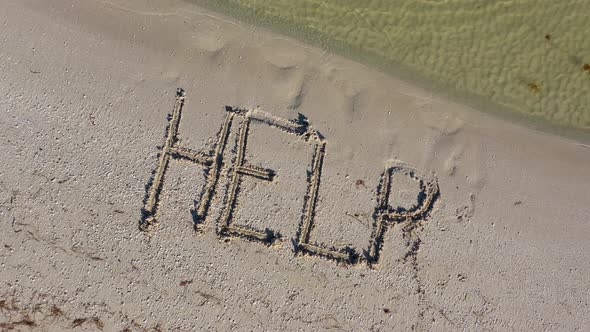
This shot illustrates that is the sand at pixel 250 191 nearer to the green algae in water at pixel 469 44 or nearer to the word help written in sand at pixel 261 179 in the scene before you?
the word help written in sand at pixel 261 179

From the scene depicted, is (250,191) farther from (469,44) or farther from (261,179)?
(469,44)

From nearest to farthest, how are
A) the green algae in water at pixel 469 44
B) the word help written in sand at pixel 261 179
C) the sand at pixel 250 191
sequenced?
the sand at pixel 250 191 < the word help written in sand at pixel 261 179 < the green algae in water at pixel 469 44

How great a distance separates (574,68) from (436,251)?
4912 mm

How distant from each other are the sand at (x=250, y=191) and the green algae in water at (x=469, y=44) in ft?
1.41

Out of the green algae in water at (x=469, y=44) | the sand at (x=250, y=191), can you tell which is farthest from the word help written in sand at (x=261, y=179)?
the green algae in water at (x=469, y=44)

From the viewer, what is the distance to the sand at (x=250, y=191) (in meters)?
7.39

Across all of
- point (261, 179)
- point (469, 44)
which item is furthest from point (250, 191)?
point (469, 44)

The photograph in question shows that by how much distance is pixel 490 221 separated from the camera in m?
7.74

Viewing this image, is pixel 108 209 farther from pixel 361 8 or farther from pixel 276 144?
pixel 361 8

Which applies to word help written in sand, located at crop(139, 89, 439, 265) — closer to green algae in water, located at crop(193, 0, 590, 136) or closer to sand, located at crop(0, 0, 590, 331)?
sand, located at crop(0, 0, 590, 331)

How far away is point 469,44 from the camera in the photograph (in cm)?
825

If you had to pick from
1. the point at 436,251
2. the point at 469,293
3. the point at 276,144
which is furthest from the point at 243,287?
the point at 469,293

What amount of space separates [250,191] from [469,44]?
218 inches

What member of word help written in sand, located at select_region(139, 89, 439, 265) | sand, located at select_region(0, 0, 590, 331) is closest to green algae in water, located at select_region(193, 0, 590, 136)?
sand, located at select_region(0, 0, 590, 331)
